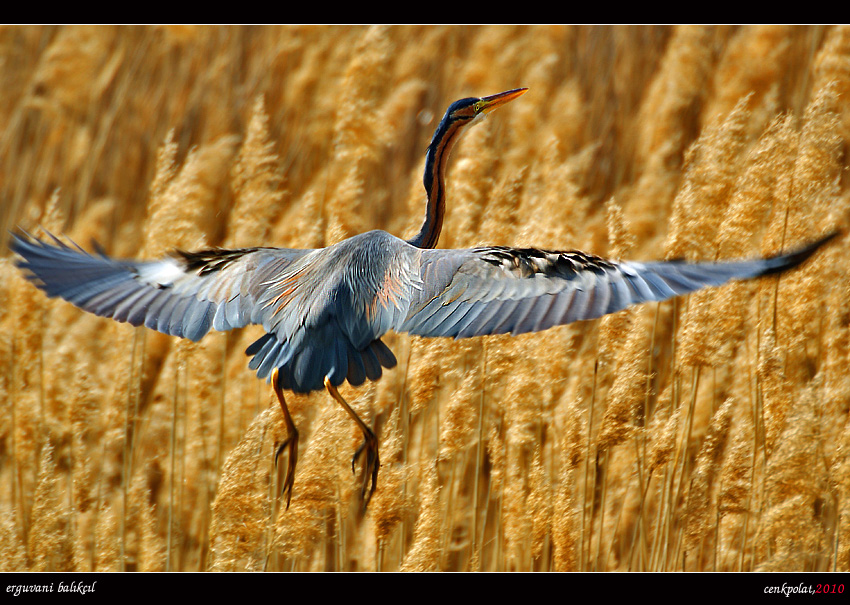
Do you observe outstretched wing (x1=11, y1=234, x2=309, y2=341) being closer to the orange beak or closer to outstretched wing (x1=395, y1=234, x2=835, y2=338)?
outstretched wing (x1=395, y1=234, x2=835, y2=338)

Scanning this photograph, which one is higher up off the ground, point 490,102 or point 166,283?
point 490,102

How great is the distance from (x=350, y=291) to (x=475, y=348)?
3.40 feet

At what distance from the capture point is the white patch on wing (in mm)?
2824

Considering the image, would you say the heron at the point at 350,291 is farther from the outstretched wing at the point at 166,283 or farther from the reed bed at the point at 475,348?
the reed bed at the point at 475,348

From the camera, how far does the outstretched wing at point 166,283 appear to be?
2.68m

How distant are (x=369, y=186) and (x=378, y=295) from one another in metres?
1.93

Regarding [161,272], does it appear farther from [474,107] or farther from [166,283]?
[474,107]

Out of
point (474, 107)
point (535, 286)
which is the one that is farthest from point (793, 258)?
point (474, 107)

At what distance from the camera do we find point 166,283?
9.22 ft

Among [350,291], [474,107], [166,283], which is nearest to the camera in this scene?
[350,291]

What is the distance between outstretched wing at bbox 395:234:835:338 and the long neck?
0.53 m

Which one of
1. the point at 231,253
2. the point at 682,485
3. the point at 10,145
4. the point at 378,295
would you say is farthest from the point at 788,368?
the point at 10,145

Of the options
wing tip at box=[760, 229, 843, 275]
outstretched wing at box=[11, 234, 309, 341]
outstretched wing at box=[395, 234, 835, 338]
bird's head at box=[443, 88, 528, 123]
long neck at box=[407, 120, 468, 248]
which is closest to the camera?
wing tip at box=[760, 229, 843, 275]

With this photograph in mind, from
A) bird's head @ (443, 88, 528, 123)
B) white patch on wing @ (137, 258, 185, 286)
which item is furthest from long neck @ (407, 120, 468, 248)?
white patch on wing @ (137, 258, 185, 286)
